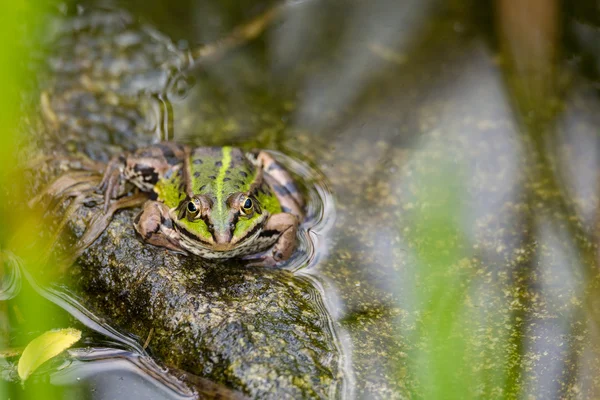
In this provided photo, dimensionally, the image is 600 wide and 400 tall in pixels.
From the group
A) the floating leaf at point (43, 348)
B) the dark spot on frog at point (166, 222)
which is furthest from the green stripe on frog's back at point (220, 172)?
the floating leaf at point (43, 348)

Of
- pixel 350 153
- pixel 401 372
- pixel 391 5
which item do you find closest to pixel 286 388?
pixel 401 372

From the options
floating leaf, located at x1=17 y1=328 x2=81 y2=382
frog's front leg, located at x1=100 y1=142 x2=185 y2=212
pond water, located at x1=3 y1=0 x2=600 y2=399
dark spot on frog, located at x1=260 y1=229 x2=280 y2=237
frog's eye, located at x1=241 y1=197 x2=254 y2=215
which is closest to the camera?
floating leaf, located at x1=17 y1=328 x2=81 y2=382

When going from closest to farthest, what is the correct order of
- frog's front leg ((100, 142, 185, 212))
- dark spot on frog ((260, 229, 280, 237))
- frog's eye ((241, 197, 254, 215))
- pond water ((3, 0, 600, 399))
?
pond water ((3, 0, 600, 399))
frog's eye ((241, 197, 254, 215))
dark spot on frog ((260, 229, 280, 237))
frog's front leg ((100, 142, 185, 212))

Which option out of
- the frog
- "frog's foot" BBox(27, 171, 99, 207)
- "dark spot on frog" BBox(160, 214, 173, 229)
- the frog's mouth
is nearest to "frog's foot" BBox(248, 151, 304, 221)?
the frog

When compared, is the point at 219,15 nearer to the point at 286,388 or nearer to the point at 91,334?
the point at 91,334

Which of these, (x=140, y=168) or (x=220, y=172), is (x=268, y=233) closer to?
(x=220, y=172)

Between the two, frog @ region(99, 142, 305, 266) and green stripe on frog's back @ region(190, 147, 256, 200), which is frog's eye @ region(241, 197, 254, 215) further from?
green stripe on frog's back @ region(190, 147, 256, 200)

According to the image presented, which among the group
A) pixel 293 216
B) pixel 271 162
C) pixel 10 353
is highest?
pixel 271 162
